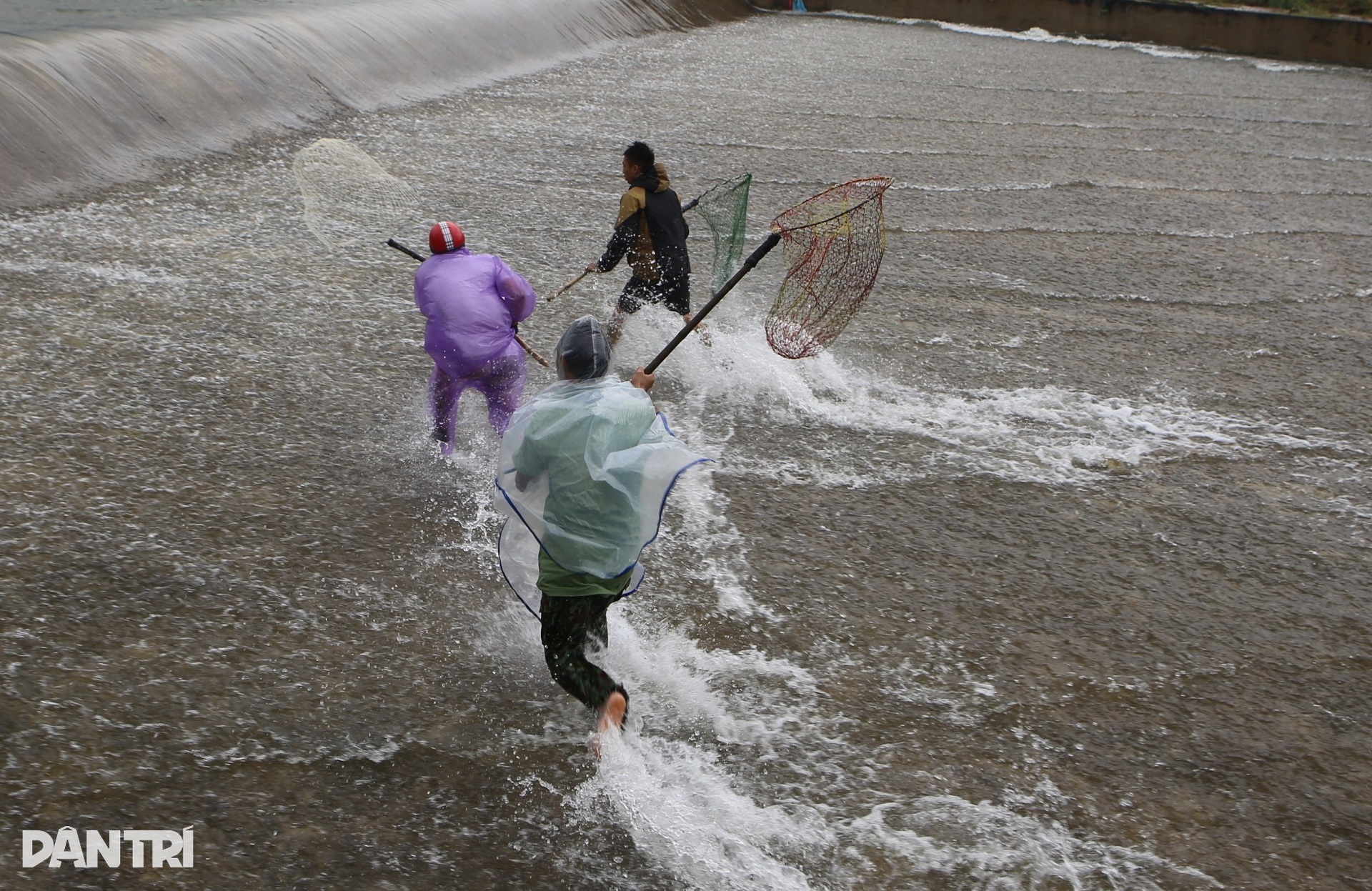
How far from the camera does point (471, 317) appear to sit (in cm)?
548

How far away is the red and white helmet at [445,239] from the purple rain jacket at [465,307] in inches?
1.1

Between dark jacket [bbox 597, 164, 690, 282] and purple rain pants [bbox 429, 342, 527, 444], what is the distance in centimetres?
135

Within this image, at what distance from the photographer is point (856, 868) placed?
11.9 feet

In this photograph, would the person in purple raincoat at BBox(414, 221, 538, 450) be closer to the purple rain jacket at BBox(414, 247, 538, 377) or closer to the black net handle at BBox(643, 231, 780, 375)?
the purple rain jacket at BBox(414, 247, 538, 377)

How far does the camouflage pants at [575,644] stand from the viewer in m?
3.91

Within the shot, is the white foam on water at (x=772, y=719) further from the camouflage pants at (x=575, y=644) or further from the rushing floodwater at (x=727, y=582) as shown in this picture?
the camouflage pants at (x=575, y=644)

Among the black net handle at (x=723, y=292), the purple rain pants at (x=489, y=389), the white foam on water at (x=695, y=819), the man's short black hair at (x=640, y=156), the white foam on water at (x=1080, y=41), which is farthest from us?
the white foam on water at (x=1080, y=41)

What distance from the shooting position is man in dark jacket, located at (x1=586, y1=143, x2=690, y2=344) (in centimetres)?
696

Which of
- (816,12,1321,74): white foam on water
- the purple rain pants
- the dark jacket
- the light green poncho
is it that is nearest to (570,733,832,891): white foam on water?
the light green poncho

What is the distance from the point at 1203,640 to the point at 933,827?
1.81 metres

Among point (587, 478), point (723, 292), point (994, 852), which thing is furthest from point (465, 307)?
point (994, 852)

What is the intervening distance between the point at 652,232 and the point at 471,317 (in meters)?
1.83

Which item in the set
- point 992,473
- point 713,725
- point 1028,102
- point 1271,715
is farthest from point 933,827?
point 1028,102

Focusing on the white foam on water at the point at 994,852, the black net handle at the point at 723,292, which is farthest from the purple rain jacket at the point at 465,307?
the white foam on water at the point at 994,852
